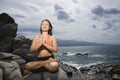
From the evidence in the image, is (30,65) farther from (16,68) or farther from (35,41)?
(16,68)

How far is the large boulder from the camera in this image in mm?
27516

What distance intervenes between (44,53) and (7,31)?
21109mm

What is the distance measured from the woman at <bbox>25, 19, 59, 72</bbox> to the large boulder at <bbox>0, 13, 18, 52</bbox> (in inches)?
777

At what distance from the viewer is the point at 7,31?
92.5 feet

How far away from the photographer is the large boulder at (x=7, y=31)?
27.5 meters

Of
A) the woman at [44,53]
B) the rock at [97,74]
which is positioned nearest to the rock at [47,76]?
the woman at [44,53]

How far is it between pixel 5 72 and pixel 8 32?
14.5 metres

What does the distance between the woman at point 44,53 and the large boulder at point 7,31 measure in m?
19.7

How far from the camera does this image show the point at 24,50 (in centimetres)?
2573

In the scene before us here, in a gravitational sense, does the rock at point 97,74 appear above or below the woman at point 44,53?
below

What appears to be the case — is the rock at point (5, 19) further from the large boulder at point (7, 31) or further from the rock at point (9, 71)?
the rock at point (9, 71)

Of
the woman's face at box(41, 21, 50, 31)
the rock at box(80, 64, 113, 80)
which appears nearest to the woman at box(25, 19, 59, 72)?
the woman's face at box(41, 21, 50, 31)

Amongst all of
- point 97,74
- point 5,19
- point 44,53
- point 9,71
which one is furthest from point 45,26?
point 97,74

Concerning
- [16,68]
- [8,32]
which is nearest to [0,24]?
[8,32]
